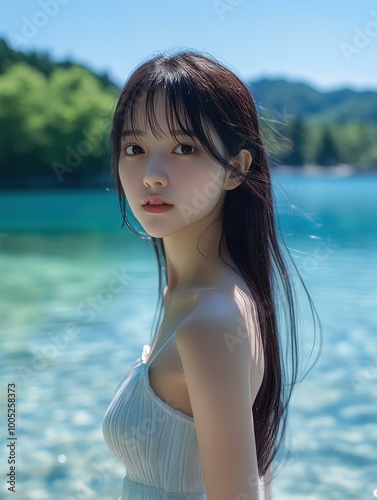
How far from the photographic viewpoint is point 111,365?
19.6ft

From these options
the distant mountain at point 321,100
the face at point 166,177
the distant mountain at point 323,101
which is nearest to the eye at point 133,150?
the face at point 166,177

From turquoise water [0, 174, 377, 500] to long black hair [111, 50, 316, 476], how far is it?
17cm

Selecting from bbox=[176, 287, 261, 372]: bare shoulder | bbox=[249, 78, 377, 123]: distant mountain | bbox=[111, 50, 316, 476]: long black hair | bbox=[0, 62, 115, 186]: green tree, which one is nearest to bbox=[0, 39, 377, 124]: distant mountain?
bbox=[249, 78, 377, 123]: distant mountain

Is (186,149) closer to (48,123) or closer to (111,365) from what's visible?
(111,365)

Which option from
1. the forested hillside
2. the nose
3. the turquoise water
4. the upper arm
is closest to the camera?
the upper arm

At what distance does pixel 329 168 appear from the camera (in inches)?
2899

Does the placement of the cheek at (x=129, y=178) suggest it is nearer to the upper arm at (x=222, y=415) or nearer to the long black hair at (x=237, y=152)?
the long black hair at (x=237, y=152)

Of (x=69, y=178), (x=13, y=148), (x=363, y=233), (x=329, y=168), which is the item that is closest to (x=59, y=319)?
(x=363, y=233)

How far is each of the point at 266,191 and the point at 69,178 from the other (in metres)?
39.6

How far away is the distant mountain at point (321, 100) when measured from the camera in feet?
345

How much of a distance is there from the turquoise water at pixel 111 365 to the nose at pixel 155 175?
344 mm

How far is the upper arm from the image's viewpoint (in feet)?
3.26

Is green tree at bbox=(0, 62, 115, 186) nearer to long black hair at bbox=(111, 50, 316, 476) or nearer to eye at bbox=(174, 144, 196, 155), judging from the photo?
long black hair at bbox=(111, 50, 316, 476)

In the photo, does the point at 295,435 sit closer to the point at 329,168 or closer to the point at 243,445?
the point at 243,445
